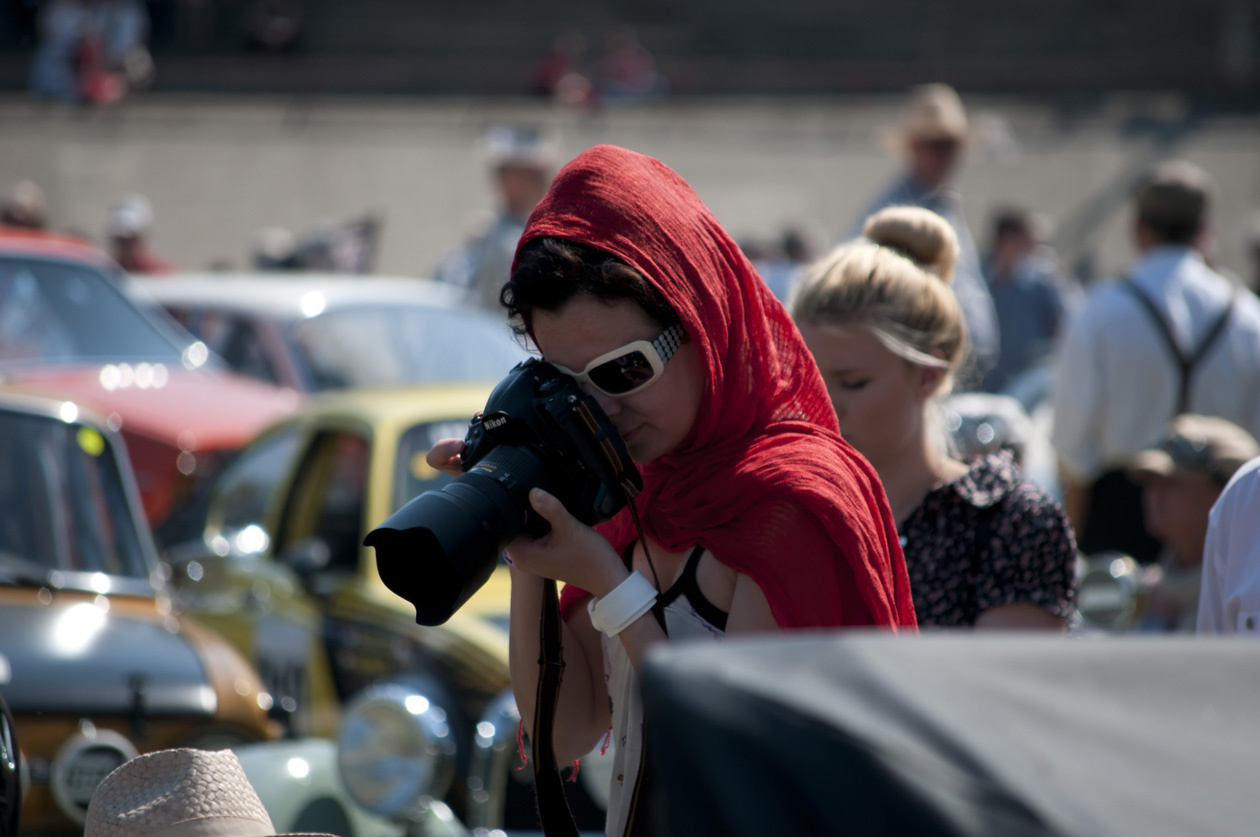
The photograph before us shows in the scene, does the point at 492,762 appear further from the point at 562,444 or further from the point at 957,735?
the point at 957,735

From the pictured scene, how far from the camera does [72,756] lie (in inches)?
131

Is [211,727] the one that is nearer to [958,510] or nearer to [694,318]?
[958,510]

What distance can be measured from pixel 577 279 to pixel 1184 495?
311 centimetres

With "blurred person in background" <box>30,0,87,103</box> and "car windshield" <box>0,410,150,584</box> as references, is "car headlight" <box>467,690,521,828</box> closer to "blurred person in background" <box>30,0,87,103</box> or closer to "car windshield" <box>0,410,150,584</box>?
"car windshield" <box>0,410,150,584</box>

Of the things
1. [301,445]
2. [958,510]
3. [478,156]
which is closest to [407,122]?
[478,156]

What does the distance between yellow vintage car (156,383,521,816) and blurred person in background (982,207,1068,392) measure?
212 inches

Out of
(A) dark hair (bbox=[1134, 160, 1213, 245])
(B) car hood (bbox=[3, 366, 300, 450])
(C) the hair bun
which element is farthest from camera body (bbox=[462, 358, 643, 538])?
(B) car hood (bbox=[3, 366, 300, 450])

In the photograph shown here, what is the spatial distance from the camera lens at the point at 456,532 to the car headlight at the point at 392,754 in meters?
1.77

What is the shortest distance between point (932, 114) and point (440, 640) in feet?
10.8

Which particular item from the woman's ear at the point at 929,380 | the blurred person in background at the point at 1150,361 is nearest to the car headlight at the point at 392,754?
the woman's ear at the point at 929,380

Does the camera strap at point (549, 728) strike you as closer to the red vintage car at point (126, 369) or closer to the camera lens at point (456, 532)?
the camera lens at point (456, 532)

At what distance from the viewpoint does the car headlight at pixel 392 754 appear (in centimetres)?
339

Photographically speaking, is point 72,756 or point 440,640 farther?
point 440,640

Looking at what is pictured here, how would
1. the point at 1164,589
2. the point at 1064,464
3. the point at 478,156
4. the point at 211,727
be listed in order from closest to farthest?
the point at 211,727 → the point at 1164,589 → the point at 1064,464 → the point at 478,156
